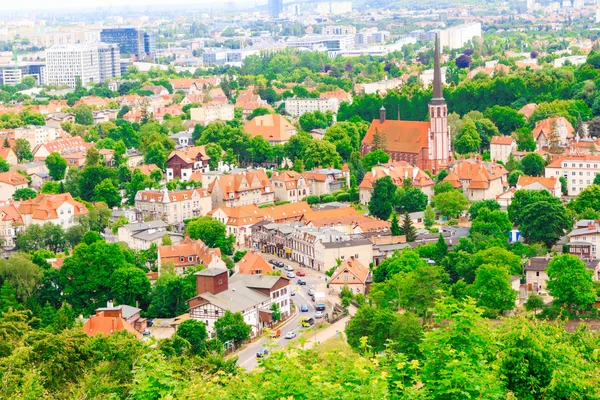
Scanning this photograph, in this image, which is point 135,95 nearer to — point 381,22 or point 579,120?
point 579,120

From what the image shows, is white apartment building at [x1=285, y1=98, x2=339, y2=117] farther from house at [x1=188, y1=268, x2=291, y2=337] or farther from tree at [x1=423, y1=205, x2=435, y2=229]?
house at [x1=188, y1=268, x2=291, y2=337]

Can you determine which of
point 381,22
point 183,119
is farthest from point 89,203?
point 381,22

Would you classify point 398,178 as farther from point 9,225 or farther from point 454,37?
point 454,37

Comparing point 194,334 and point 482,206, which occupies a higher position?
point 482,206

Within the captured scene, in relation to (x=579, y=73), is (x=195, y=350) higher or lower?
lower

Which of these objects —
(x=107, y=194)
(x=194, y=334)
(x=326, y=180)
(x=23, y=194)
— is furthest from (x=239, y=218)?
(x=194, y=334)

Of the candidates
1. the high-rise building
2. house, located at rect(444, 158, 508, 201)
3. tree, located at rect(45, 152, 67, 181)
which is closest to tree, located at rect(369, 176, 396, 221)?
house, located at rect(444, 158, 508, 201)
